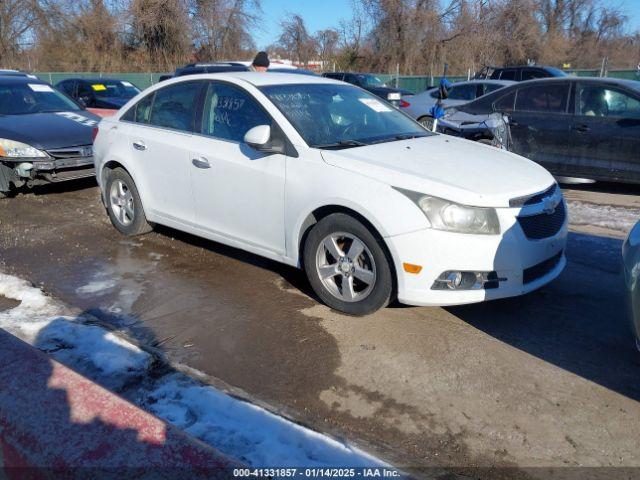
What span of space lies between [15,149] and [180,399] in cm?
547

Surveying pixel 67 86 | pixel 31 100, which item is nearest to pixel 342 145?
pixel 31 100

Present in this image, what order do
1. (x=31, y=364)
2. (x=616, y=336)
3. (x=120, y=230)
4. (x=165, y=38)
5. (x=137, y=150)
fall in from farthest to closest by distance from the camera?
(x=165, y=38)
(x=120, y=230)
(x=137, y=150)
(x=616, y=336)
(x=31, y=364)

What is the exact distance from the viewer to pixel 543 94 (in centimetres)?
831

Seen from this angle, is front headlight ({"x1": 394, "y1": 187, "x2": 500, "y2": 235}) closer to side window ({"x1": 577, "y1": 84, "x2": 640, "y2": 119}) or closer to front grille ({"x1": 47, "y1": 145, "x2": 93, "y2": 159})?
side window ({"x1": 577, "y1": 84, "x2": 640, "y2": 119})

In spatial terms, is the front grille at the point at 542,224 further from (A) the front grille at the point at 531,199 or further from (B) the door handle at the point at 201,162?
(B) the door handle at the point at 201,162

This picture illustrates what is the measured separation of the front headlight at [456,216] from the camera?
362 centimetres

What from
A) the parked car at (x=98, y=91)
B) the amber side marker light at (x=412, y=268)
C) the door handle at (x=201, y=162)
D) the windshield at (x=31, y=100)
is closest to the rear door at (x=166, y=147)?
the door handle at (x=201, y=162)

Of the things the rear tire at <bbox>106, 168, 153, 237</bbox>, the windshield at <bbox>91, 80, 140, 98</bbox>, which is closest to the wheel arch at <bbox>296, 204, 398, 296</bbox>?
the rear tire at <bbox>106, 168, 153, 237</bbox>

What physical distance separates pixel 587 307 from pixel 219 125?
3.28 m

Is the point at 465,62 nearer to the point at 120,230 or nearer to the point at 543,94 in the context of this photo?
the point at 543,94

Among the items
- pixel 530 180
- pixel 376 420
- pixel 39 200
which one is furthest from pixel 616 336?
pixel 39 200

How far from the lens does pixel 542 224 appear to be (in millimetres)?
3912

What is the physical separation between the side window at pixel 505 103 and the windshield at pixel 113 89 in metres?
9.26

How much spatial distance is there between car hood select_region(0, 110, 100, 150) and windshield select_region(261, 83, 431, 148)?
4.06m
